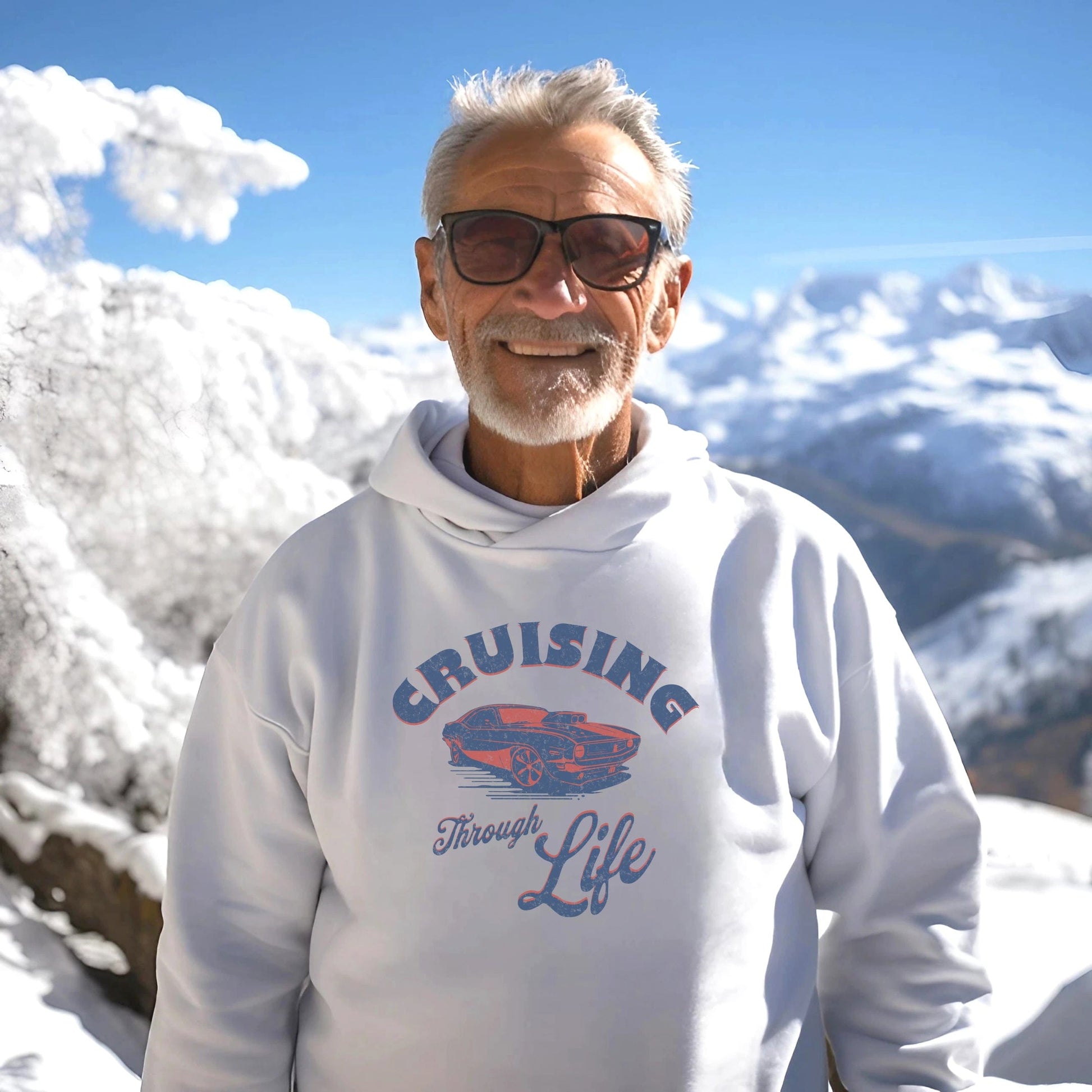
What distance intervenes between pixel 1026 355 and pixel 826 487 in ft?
3.09

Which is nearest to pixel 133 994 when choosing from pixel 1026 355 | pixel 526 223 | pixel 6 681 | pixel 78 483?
pixel 6 681

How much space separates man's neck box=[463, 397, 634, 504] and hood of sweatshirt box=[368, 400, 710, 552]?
0.04m

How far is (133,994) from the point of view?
69.8 inches

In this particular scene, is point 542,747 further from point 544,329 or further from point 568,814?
point 544,329

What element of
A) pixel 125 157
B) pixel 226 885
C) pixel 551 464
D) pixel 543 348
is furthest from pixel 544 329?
pixel 125 157

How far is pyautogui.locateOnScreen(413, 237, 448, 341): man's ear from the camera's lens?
3.66 ft

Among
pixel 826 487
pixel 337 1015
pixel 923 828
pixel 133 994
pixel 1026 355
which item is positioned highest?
pixel 1026 355

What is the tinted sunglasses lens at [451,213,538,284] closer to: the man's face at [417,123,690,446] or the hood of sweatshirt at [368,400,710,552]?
the man's face at [417,123,690,446]

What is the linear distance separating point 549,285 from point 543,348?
0.23 feet

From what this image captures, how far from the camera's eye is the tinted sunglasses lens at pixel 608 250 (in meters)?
0.99

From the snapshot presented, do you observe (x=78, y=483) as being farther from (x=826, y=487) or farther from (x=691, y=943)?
(x=826, y=487)

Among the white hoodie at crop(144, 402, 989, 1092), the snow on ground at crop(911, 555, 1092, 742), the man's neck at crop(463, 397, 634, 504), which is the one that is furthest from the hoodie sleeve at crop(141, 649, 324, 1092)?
the snow on ground at crop(911, 555, 1092, 742)

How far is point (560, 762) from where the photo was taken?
93cm

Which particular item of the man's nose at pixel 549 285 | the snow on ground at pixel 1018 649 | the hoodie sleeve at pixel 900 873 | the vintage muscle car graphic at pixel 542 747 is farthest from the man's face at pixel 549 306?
the snow on ground at pixel 1018 649
